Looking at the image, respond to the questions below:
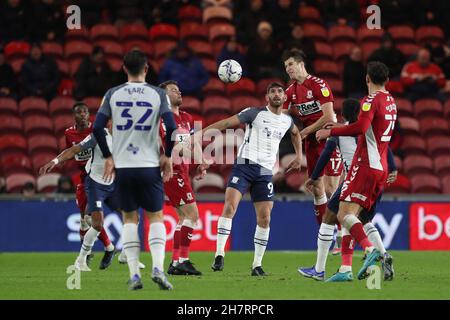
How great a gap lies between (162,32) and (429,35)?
18.3ft

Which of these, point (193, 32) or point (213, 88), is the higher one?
point (193, 32)

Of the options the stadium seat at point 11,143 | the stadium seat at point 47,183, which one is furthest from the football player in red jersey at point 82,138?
the stadium seat at point 11,143

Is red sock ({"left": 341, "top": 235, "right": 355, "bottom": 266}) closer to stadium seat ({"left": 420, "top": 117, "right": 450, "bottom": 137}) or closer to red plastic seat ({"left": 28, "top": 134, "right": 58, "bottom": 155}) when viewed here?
red plastic seat ({"left": 28, "top": 134, "right": 58, "bottom": 155})

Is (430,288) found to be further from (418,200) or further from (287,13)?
(287,13)

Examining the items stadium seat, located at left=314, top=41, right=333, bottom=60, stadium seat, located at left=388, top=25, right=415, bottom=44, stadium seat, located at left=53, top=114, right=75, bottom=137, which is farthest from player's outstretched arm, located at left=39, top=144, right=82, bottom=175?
stadium seat, located at left=388, top=25, right=415, bottom=44

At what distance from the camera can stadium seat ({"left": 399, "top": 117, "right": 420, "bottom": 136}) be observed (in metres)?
21.0

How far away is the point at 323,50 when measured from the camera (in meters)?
22.6

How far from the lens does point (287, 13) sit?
2264cm

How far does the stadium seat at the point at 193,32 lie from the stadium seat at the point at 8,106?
12.6 ft

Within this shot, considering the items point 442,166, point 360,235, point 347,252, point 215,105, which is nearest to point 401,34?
point 442,166

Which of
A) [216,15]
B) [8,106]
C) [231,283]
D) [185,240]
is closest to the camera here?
[231,283]

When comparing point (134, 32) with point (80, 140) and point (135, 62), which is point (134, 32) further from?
point (135, 62)

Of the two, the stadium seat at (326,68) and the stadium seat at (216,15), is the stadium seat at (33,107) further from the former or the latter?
the stadium seat at (326,68)
